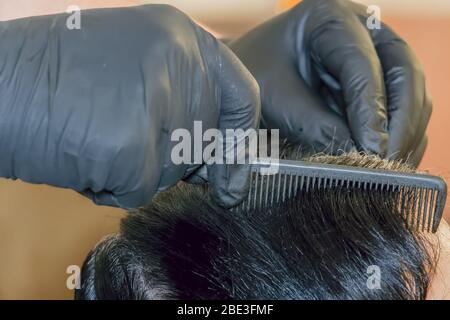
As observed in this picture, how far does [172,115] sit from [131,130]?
68mm

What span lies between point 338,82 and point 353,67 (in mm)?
80

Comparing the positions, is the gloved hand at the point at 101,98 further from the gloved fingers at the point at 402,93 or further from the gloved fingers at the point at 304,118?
the gloved fingers at the point at 402,93

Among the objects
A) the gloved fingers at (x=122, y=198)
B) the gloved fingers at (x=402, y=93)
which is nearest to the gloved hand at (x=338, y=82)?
the gloved fingers at (x=402, y=93)

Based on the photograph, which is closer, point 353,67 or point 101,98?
point 101,98

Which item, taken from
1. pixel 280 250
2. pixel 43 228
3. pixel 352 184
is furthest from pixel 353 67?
pixel 43 228

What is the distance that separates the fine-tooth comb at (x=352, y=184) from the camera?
68cm

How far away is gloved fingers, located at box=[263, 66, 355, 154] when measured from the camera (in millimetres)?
892

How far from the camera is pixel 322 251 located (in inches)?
24.0

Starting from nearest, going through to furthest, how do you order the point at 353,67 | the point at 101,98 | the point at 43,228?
the point at 101,98 < the point at 353,67 < the point at 43,228

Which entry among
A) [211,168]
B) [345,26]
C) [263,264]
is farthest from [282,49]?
[263,264]

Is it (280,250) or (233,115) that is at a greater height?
(233,115)

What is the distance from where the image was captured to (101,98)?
557mm

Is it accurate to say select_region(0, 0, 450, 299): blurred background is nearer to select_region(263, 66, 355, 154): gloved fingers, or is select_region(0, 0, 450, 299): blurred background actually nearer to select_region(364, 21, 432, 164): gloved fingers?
select_region(364, 21, 432, 164): gloved fingers

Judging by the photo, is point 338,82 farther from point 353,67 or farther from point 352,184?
point 352,184
